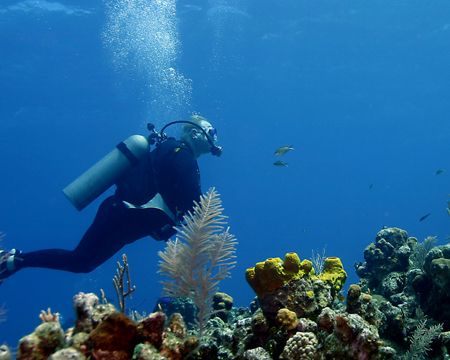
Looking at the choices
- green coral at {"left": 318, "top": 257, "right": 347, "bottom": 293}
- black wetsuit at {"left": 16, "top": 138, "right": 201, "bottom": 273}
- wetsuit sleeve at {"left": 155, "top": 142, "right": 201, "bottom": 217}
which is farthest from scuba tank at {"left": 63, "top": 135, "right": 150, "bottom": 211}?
green coral at {"left": 318, "top": 257, "right": 347, "bottom": 293}

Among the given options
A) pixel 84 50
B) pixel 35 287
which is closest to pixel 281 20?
pixel 84 50

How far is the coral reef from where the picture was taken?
2721 mm

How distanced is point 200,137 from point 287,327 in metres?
7.09

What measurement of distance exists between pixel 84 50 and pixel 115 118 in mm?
16760

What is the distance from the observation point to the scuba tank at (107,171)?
33.2 ft

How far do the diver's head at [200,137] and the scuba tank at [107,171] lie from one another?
1042 millimetres

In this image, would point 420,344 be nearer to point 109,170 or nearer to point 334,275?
point 334,275

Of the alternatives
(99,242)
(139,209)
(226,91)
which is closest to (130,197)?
(139,209)

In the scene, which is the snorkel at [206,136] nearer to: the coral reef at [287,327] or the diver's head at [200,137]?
the diver's head at [200,137]

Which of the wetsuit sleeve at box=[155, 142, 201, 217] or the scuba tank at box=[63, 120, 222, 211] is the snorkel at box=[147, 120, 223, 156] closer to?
the scuba tank at box=[63, 120, 222, 211]

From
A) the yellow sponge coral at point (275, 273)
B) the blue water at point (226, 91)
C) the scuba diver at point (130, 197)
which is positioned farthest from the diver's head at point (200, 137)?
the yellow sponge coral at point (275, 273)

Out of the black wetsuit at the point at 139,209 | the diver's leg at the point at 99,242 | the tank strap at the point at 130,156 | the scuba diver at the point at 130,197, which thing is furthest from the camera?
the tank strap at the point at 130,156

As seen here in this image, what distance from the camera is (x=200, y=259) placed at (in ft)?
14.7

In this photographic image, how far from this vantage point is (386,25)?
1580 inches
